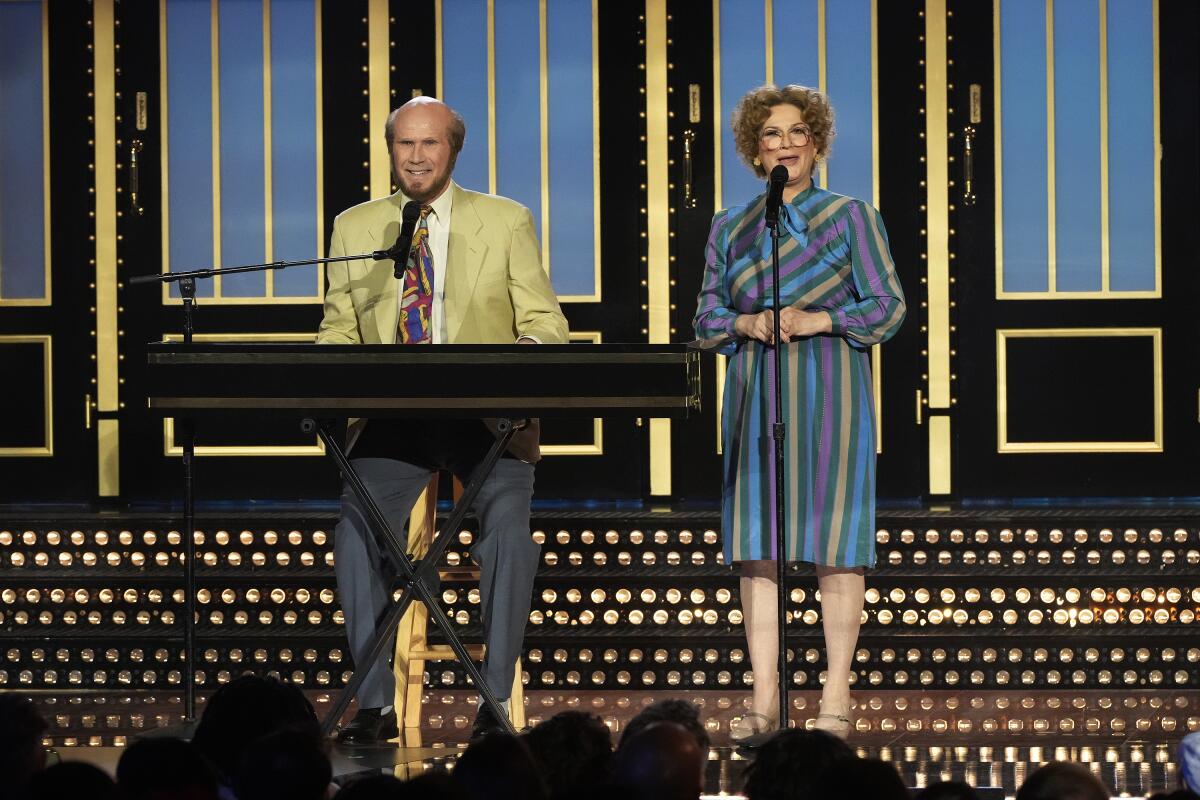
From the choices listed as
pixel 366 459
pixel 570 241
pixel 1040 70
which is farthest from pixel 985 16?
pixel 366 459

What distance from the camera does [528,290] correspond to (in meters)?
4.93

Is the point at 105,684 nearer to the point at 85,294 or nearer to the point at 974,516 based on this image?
the point at 85,294

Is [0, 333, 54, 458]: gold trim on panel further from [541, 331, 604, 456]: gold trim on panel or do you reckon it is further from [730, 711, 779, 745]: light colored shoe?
[730, 711, 779, 745]: light colored shoe

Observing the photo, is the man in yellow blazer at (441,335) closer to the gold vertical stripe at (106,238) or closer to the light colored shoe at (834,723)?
the light colored shoe at (834,723)

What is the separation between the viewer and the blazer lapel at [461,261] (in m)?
4.89

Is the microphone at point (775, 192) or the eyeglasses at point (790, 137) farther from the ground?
the eyeglasses at point (790, 137)

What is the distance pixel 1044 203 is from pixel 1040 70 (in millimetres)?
557

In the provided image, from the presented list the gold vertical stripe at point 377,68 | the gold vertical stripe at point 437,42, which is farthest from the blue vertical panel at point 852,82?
the gold vertical stripe at point 377,68

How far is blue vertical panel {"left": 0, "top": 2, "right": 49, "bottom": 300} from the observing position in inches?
295

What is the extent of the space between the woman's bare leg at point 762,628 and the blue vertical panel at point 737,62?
286 cm

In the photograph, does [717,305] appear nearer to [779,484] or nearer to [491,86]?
[779,484]

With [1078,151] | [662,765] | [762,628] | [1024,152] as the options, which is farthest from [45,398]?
[662,765]

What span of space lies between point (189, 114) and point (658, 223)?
2067mm

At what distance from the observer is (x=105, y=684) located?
20.5 feet
